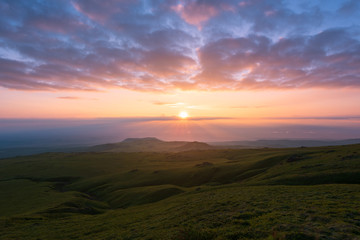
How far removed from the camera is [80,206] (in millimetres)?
53188

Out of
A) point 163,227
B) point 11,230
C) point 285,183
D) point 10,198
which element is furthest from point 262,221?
point 10,198

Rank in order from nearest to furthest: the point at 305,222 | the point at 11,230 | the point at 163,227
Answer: the point at 305,222 < the point at 163,227 < the point at 11,230

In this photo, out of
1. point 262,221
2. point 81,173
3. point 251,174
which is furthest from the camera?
point 81,173

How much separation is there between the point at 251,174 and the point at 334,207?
42157mm

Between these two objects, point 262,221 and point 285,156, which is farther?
point 285,156

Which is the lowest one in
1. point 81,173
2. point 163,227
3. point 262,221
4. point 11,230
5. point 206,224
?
point 81,173

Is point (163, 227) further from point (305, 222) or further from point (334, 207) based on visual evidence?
point (334, 207)

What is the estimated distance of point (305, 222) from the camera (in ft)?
56.1

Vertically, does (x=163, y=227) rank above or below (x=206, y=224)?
below

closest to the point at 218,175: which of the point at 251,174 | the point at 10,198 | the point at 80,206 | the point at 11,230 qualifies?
the point at 251,174

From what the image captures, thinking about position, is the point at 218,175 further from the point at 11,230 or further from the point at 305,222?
the point at 11,230

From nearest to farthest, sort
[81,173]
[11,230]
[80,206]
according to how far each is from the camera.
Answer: [11,230] < [80,206] < [81,173]

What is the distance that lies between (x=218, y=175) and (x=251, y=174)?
13378 millimetres

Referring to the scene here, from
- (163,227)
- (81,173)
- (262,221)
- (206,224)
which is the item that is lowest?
(81,173)
